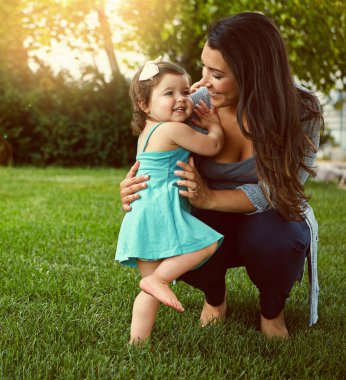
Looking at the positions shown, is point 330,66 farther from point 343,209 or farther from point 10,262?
point 10,262

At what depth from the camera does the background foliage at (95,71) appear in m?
11.6

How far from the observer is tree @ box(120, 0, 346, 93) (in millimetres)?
11031

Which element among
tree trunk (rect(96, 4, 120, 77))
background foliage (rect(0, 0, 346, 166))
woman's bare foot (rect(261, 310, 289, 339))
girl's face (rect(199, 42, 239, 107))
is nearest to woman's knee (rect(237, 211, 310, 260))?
woman's bare foot (rect(261, 310, 289, 339))

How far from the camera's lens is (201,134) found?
2652 mm

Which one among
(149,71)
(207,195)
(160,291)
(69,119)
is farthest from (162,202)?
(69,119)

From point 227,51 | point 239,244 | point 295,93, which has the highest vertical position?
point 227,51

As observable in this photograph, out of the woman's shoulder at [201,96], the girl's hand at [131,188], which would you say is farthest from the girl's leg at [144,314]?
the woman's shoulder at [201,96]

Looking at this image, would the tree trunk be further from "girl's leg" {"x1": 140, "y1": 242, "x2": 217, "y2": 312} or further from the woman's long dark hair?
"girl's leg" {"x1": 140, "y1": 242, "x2": 217, "y2": 312}

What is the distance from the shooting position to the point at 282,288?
A: 2789 millimetres

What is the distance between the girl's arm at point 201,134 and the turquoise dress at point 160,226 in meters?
0.08

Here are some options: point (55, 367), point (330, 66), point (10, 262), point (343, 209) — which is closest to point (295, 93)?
point (55, 367)

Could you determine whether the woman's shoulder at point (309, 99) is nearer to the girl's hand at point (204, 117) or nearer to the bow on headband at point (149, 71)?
the girl's hand at point (204, 117)

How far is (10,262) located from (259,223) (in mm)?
1882

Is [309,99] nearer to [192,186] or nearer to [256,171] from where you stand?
[256,171]
